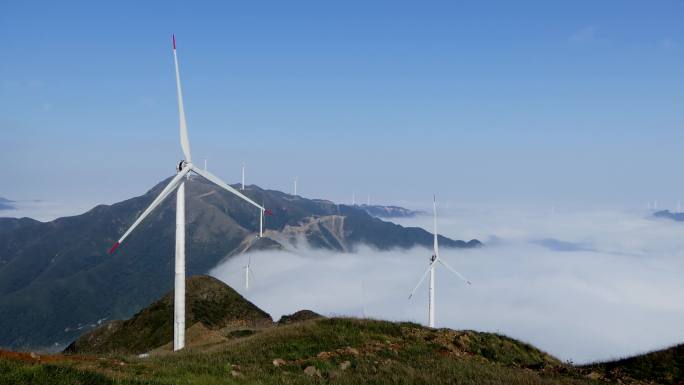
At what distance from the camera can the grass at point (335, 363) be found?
24562 mm

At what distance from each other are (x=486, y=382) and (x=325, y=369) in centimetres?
929

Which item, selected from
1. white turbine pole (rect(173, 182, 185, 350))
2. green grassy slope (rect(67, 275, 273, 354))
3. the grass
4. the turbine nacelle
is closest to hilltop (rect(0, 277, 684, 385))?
the grass

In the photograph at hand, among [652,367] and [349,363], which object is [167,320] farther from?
[652,367]

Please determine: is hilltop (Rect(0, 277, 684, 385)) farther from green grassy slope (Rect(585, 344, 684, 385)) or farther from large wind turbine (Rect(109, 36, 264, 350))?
large wind turbine (Rect(109, 36, 264, 350))

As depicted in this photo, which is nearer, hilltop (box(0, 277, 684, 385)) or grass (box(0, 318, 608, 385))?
grass (box(0, 318, 608, 385))

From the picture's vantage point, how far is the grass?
80.6 feet

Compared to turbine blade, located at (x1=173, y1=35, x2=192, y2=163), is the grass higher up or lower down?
lower down

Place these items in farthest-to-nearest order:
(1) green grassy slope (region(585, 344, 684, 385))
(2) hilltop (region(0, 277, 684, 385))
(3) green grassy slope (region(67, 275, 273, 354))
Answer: (3) green grassy slope (region(67, 275, 273, 354)) → (1) green grassy slope (region(585, 344, 684, 385)) → (2) hilltop (region(0, 277, 684, 385))

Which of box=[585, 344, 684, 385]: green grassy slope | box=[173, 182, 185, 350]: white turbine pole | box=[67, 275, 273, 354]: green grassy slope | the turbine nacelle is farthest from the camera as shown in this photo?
box=[67, 275, 273, 354]: green grassy slope

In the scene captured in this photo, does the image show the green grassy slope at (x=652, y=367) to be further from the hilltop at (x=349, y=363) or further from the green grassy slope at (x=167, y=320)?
the green grassy slope at (x=167, y=320)

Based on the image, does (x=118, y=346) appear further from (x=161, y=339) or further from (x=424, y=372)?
(x=424, y=372)

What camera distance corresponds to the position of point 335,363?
34.7 metres

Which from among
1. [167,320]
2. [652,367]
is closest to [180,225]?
[652,367]

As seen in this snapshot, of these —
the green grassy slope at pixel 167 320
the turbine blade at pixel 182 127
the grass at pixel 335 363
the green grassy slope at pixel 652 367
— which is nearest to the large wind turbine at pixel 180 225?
the turbine blade at pixel 182 127
